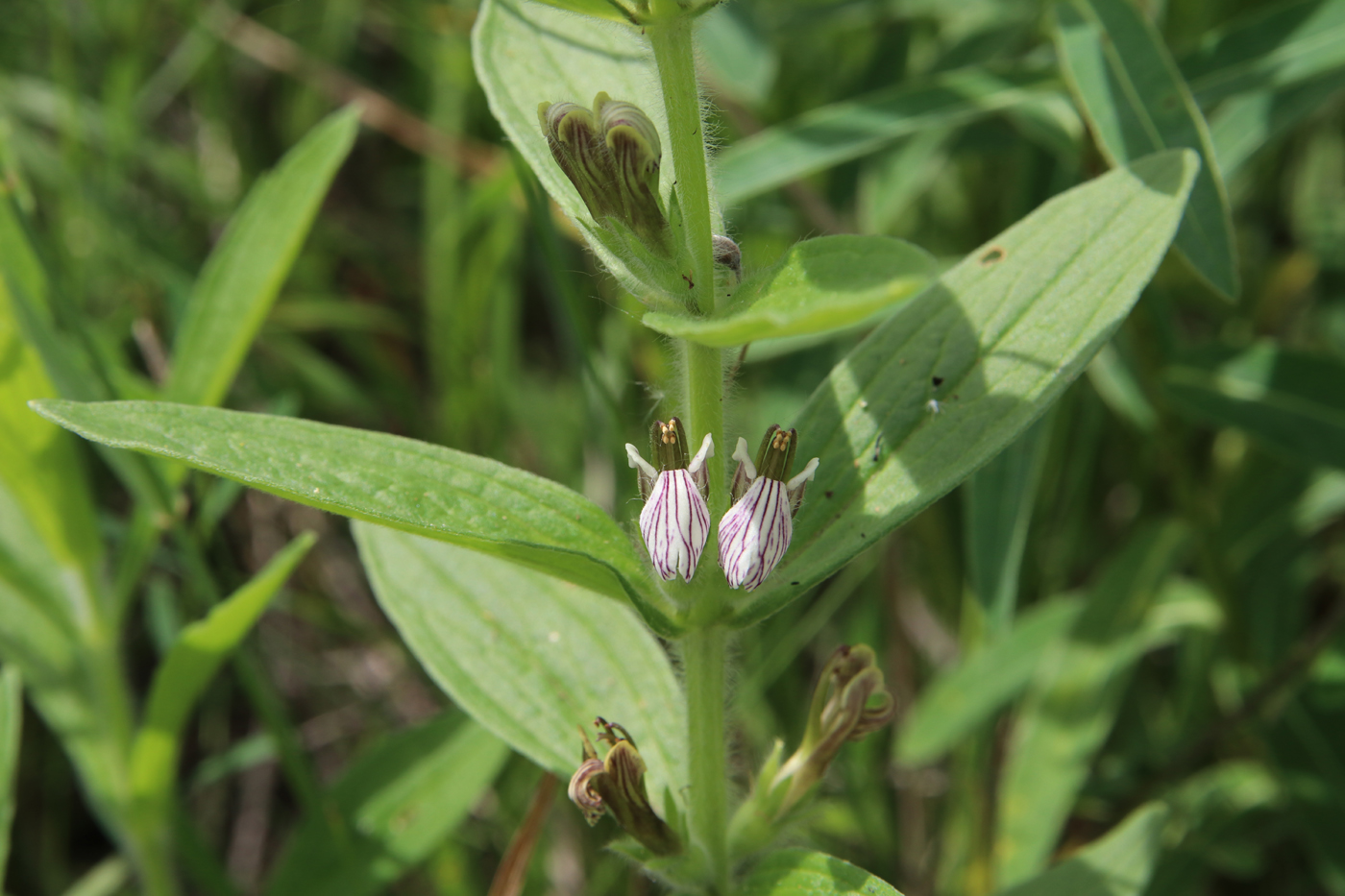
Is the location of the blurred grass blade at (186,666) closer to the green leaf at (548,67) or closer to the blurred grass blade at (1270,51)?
the green leaf at (548,67)

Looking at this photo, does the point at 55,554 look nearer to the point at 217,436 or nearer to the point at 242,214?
the point at 242,214

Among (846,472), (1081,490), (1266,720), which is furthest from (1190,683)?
(846,472)

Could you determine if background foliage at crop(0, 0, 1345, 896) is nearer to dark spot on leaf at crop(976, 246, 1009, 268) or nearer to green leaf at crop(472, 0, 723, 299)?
green leaf at crop(472, 0, 723, 299)

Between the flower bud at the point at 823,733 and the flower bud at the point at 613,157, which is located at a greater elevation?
the flower bud at the point at 613,157

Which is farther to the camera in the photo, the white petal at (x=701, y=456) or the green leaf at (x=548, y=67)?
the green leaf at (x=548, y=67)

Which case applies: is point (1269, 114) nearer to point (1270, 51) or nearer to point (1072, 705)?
point (1270, 51)

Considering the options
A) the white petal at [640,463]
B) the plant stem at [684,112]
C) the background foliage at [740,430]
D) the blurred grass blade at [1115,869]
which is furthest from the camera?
the background foliage at [740,430]

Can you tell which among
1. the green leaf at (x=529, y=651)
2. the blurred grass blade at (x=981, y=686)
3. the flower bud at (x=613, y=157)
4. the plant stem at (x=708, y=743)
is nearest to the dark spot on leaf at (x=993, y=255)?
the flower bud at (x=613, y=157)

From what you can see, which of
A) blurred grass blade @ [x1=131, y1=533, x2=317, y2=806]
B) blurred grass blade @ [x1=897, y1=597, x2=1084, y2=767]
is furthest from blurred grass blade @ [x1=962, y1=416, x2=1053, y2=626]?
blurred grass blade @ [x1=131, y1=533, x2=317, y2=806]
